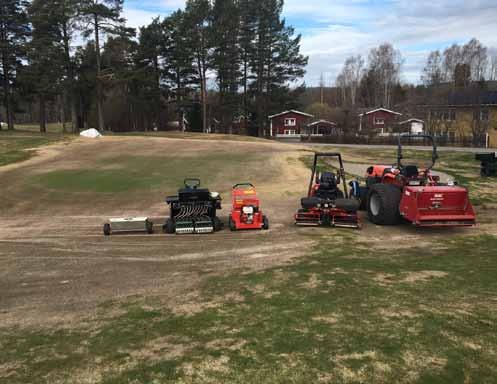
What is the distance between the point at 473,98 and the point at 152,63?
3944 centimetres

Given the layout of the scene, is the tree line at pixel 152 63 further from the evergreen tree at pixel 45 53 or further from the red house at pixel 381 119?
the red house at pixel 381 119

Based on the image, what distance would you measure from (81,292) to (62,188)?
11.0 meters

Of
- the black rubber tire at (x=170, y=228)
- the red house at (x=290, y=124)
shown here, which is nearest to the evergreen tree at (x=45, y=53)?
the red house at (x=290, y=124)

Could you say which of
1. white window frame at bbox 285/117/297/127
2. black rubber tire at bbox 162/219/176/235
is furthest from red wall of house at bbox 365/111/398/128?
black rubber tire at bbox 162/219/176/235

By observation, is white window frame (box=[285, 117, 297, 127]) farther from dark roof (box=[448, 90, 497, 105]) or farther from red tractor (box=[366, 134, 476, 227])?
red tractor (box=[366, 134, 476, 227])

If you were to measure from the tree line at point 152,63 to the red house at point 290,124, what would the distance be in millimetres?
7808

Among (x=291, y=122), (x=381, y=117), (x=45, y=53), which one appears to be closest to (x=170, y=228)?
(x=45, y=53)

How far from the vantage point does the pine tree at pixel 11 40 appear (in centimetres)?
4350

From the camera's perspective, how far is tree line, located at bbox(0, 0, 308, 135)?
42.4 m

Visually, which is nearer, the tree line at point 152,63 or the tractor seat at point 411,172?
the tractor seat at point 411,172

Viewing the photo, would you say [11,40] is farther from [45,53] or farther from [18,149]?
[18,149]

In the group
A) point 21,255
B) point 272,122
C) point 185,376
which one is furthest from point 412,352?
point 272,122

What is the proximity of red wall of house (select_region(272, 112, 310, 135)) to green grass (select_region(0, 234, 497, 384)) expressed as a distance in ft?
211

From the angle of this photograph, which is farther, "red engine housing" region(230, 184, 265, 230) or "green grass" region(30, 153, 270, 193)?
"green grass" region(30, 153, 270, 193)
